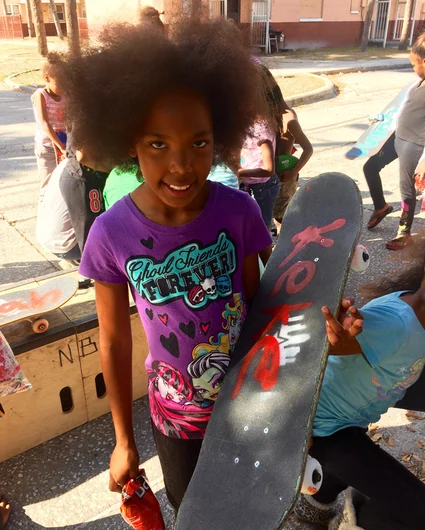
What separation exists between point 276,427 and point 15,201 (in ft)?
16.8

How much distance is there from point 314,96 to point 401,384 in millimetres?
11028

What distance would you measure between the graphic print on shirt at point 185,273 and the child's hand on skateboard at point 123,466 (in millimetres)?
455

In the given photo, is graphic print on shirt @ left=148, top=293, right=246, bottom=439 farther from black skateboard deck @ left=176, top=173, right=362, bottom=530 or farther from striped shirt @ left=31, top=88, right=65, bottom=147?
striped shirt @ left=31, top=88, right=65, bottom=147

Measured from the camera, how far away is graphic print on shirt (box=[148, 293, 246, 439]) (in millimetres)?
1395

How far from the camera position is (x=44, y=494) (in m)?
2.15

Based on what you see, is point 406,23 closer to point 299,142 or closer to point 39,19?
point 39,19

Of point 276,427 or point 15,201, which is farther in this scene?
point 15,201

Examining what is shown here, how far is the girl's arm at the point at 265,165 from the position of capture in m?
3.11

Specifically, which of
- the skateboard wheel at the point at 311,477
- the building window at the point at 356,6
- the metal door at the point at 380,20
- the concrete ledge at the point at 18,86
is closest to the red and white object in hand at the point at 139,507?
the skateboard wheel at the point at 311,477

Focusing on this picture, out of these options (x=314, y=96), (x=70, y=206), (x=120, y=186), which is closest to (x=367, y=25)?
(x=314, y=96)

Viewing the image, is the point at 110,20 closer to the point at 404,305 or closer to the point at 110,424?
the point at 404,305

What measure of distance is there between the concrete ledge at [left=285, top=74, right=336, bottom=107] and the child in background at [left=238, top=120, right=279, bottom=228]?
7731 mm

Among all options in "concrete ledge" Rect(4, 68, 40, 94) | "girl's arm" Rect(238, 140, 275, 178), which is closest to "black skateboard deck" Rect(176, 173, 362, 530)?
"girl's arm" Rect(238, 140, 275, 178)

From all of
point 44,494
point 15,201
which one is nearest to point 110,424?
point 44,494
